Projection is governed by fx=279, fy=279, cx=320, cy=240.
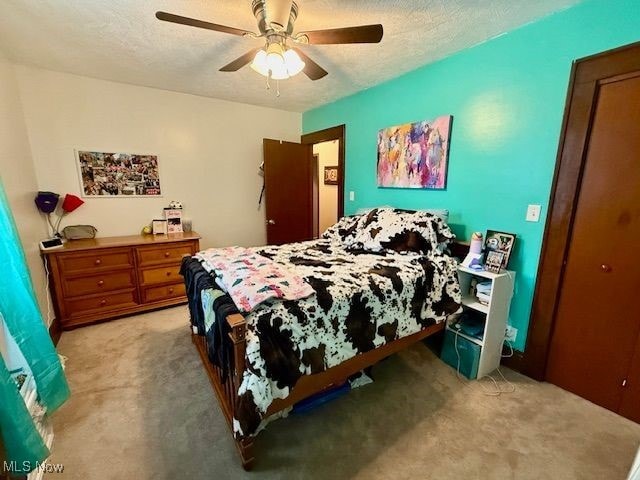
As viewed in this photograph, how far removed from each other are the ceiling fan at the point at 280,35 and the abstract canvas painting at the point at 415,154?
3.79 ft

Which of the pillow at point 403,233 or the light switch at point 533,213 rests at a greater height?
the light switch at point 533,213

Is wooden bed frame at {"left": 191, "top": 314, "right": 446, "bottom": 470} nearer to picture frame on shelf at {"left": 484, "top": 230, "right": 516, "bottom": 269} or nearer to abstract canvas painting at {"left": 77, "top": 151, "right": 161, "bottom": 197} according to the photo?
picture frame on shelf at {"left": 484, "top": 230, "right": 516, "bottom": 269}

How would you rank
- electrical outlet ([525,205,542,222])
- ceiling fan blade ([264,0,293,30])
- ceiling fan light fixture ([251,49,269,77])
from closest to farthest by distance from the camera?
ceiling fan blade ([264,0,293,30]) < ceiling fan light fixture ([251,49,269,77]) < electrical outlet ([525,205,542,222])

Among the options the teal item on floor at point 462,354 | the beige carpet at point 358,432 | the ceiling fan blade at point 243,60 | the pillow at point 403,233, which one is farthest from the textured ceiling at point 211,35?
the beige carpet at point 358,432

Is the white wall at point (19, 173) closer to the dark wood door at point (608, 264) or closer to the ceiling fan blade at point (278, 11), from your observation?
the ceiling fan blade at point (278, 11)

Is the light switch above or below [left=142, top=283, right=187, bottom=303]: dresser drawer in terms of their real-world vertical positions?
above

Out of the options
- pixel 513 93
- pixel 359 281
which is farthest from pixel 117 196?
pixel 513 93

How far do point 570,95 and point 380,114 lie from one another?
158 cm

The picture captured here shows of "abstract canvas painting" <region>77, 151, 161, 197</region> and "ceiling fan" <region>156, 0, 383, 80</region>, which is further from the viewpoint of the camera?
"abstract canvas painting" <region>77, 151, 161, 197</region>

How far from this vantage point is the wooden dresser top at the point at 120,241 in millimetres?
2571

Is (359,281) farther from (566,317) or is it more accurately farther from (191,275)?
(566,317)

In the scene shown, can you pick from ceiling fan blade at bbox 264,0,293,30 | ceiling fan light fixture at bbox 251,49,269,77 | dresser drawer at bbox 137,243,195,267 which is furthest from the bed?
ceiling fan blade at bbox 264,0,293,30

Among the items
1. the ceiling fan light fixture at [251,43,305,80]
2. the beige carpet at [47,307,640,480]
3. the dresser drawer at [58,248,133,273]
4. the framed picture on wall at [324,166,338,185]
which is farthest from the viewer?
the framed picture on wall at [324,166,338,185]

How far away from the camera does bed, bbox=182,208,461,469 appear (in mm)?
1295
